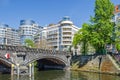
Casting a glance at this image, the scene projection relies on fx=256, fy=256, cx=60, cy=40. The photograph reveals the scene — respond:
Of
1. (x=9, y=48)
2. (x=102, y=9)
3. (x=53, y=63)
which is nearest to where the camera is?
(x=9, y=48)

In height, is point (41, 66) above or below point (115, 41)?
below

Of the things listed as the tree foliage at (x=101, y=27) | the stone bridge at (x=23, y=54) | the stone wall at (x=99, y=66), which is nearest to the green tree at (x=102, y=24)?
the tree foliage at (x=101, y=27)

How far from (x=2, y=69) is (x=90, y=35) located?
2715cm

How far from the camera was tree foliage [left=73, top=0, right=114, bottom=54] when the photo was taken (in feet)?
243

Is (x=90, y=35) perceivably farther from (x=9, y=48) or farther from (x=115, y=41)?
(x=9, y=48)

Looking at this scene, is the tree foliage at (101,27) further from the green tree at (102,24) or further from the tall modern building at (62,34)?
the tall modern building at (62,34)

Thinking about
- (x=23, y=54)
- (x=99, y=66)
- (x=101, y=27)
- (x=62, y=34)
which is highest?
(x=62, y=34)

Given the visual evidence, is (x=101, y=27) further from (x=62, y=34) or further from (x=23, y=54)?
(x=62, y=34)

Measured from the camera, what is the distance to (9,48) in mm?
63625

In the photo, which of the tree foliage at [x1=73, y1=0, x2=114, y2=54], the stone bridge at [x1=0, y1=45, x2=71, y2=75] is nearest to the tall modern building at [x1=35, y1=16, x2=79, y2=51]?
the stone bridge at [x1=0, y1=45, x2=71, y2=75]

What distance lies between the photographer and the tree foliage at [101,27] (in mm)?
73938

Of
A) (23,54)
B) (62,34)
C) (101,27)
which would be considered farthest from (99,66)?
(62,34)

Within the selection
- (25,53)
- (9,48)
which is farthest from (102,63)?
(9,48)

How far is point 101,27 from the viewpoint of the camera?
7450cm
